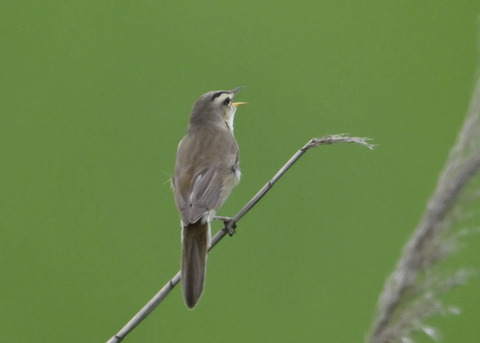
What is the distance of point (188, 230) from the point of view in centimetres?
180

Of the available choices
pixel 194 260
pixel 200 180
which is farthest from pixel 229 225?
pixel 194 260

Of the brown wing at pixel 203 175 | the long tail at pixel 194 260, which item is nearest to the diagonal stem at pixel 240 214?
the long tail at pixel 194 260

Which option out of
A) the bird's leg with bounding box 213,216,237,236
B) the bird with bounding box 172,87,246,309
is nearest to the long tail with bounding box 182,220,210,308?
the bird with bounding box 172,87,246,309

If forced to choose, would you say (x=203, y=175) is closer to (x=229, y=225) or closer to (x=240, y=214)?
(x=229, y=225)

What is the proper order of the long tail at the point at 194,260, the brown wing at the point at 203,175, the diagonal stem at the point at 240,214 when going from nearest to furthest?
the diagonal stem at the point at 240,214 < the long tail at the point at 194,260 < the brown wing at the point at 203,175

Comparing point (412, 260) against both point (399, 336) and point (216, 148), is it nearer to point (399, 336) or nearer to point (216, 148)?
point (399, 336)

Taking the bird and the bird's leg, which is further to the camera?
the bird's leg

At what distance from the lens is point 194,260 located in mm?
1658

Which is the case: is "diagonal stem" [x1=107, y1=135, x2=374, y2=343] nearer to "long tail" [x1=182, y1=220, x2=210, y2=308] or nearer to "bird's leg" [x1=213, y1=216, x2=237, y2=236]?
"long tail" [x1=182, y1=220, x2=210, y2=308]

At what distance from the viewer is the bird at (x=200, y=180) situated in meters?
1.64

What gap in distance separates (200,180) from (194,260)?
40cm

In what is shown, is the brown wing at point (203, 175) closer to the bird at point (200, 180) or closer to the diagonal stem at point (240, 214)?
the bird at point (200, 180)

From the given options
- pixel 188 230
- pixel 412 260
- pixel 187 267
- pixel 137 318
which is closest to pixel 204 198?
pixel 188 230

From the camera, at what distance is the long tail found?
60.7 inches
